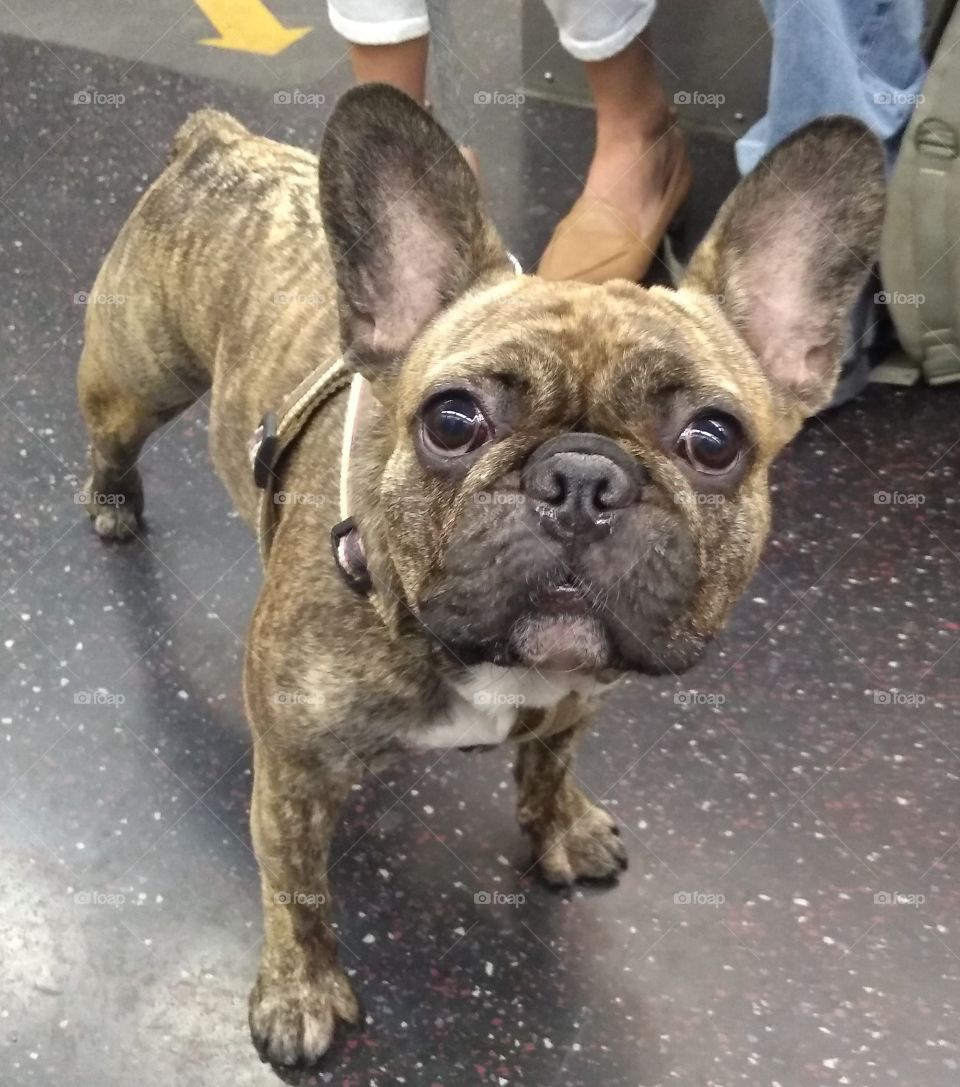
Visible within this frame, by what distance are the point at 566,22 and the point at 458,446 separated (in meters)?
1.65

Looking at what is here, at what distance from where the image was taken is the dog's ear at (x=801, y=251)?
3.92 ft

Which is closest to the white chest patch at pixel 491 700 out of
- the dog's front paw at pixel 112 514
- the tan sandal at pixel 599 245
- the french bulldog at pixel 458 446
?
the french bulldog at pixel 458 446

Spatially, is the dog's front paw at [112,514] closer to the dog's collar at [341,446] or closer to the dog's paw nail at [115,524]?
the dog's paw nail at [115,524]

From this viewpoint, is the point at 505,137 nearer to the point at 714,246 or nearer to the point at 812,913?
the point at 714,246

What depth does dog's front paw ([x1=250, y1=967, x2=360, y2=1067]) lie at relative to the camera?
148 centimetres

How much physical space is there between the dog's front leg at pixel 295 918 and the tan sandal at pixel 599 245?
4.64 feet

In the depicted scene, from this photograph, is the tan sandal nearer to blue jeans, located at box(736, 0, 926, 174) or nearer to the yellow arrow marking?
blue jeans, located at box(736, 0, 926, 174)

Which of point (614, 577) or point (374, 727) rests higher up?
point (614, 577)

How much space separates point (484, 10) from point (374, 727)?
108 inches

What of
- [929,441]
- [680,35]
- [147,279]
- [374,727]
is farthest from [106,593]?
[680,35]

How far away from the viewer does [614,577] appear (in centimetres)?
100

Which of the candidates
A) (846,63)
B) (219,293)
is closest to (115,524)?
(219,293)

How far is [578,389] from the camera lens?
109cm

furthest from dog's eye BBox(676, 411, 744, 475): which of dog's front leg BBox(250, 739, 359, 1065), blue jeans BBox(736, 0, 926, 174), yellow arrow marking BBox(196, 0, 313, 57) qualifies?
yellow arrow marking BBox(196, 0, 313, 57)
